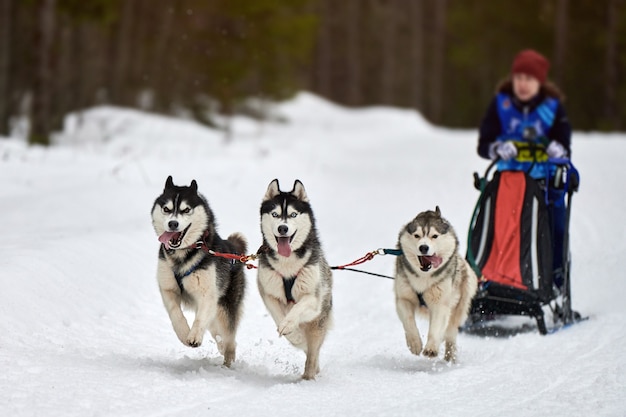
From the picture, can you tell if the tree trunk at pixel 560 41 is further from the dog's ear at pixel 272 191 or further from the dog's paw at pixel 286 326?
the dog's paw at pixel 286 326

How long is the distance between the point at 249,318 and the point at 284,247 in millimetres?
2056

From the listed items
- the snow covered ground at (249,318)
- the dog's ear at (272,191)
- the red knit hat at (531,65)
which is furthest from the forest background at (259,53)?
the dog's ear at (272,191)

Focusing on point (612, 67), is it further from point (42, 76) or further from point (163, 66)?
point (42, 76)

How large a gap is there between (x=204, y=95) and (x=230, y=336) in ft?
70.7

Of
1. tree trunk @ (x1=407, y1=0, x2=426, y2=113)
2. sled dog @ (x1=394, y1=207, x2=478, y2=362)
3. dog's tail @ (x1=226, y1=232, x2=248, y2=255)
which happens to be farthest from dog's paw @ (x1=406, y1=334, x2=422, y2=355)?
tree trunk @ (x1=407, y1=0, x2=426, y2=113)

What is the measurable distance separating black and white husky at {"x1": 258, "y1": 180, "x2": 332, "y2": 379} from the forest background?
38.2 ft

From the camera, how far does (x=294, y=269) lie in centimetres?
486

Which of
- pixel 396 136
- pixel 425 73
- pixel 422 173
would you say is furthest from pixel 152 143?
pixel 425 73

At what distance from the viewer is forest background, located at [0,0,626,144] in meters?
20.3

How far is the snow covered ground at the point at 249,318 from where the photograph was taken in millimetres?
4129

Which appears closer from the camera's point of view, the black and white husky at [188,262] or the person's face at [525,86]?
the black and white husky at [188,262]

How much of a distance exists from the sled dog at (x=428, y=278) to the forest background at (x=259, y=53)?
38.1 feet

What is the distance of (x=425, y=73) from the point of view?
1817 inches

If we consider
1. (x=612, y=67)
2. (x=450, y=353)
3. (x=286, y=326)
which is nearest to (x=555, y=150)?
(x=450, y=353)
